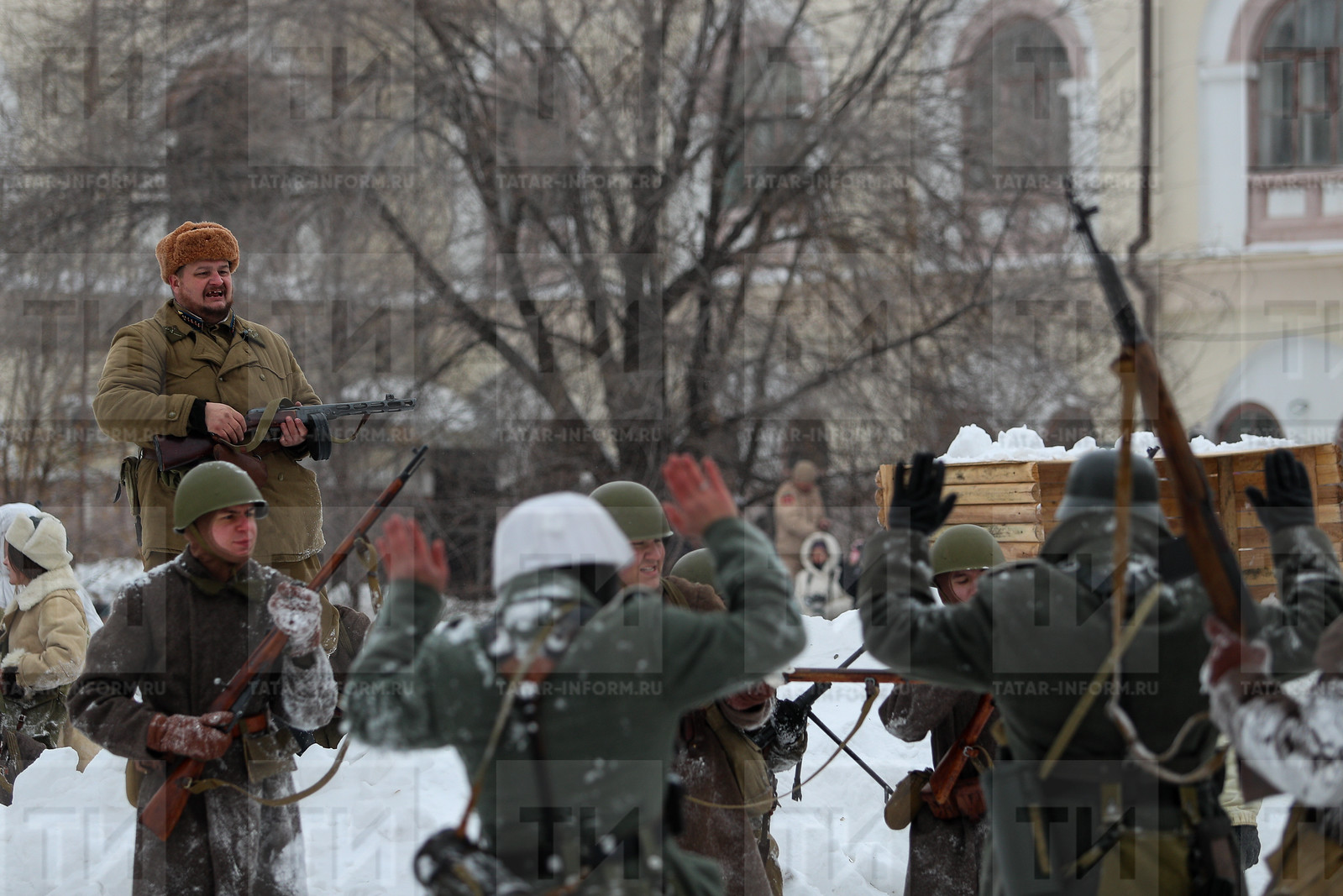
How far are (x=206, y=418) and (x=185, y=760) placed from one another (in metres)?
1.28

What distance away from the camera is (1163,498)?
6547 millimetres

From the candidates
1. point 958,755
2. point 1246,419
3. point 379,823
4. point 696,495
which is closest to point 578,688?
point 696,495

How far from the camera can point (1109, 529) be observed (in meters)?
3.16

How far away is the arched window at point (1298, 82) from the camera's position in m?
16.5

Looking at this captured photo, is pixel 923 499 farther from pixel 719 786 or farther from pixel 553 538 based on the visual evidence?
pixel 719 786

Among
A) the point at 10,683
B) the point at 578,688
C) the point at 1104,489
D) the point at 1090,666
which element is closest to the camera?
the point at 578,688

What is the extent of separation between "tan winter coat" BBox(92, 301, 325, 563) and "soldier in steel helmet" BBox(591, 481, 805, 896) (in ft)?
4.12

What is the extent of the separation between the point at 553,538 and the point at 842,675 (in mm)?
2039

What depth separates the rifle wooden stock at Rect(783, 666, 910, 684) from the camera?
4.44m

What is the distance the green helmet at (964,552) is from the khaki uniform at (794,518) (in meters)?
6.94

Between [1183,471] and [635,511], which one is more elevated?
[1183,471]

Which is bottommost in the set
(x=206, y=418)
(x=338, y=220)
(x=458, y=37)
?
(x=206, y=418)

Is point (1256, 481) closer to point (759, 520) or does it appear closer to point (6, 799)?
point (6, 799)

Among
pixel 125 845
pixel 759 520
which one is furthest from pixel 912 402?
pixel 125 845
